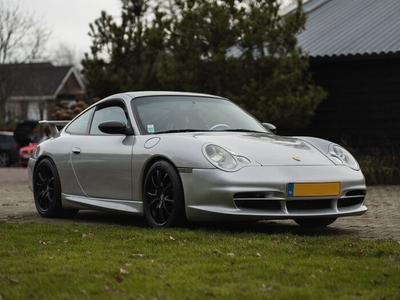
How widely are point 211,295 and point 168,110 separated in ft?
14.5

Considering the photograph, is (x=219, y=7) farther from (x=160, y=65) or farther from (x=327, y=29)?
(x=327, y=29)

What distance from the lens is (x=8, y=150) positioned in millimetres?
34844

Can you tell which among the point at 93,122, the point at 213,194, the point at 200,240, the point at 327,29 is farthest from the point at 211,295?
the point at 327,29

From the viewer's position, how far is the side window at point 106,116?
9500mm

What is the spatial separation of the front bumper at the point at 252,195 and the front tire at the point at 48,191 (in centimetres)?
230

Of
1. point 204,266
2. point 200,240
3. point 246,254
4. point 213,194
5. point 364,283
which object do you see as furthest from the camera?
point 213,194

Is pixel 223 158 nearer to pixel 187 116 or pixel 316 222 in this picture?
pixel 187 116

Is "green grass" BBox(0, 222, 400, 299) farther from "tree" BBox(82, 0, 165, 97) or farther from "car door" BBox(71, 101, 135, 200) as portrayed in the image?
"tree" BBox(82, 0, 165, 97)

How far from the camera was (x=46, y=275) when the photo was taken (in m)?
5.68

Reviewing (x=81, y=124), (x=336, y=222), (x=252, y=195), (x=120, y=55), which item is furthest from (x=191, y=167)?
(x=120, y=55)

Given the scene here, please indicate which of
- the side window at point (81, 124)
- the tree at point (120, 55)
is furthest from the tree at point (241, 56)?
the side window at point (81, 124)

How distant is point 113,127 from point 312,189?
2.12m

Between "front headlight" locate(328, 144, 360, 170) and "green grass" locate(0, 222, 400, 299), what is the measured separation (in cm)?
90

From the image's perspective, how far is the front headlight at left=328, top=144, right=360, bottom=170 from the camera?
8.62 m
